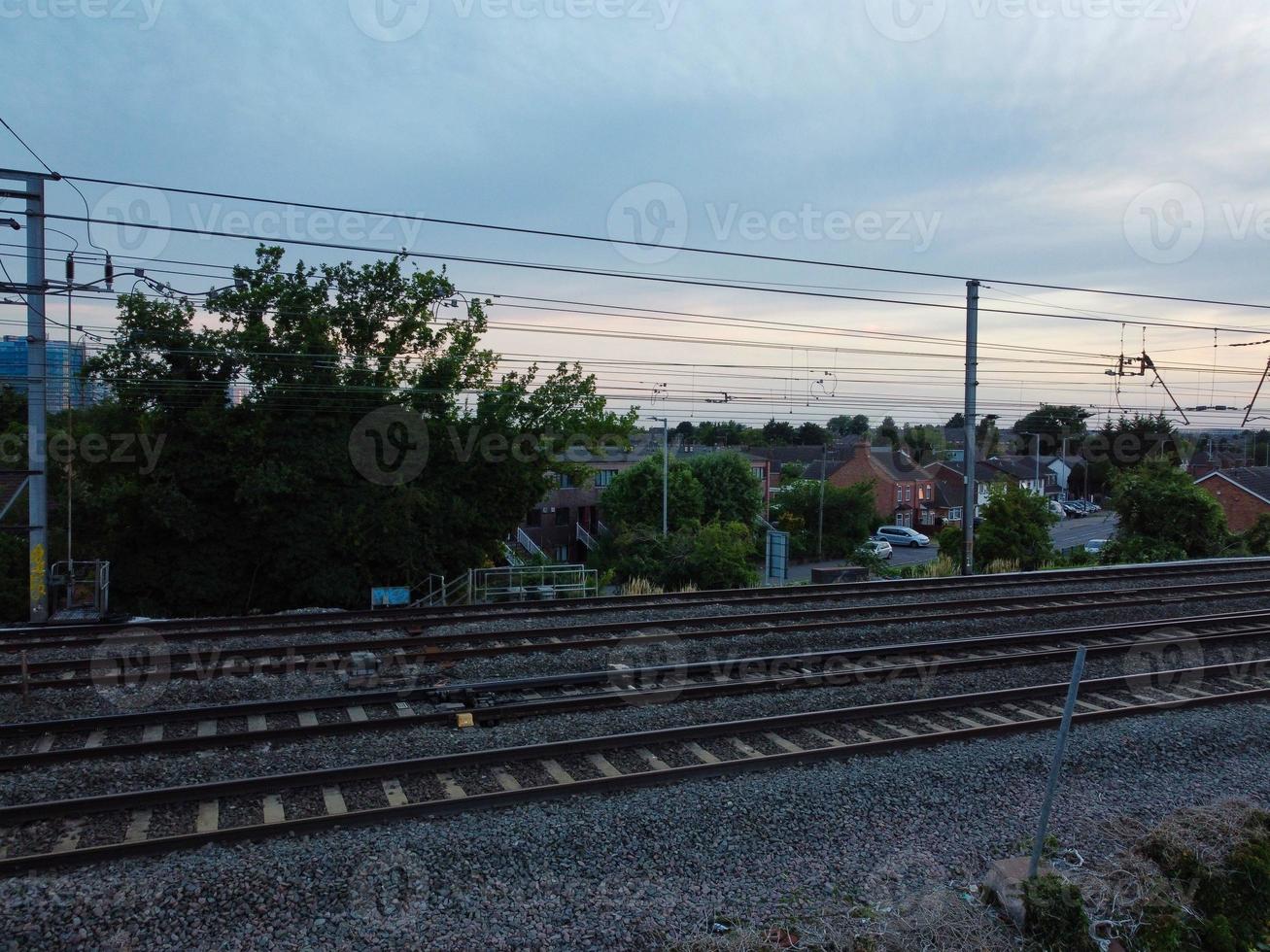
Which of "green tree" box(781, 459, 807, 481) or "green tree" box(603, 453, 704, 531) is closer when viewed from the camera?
"green tree" box(603, 453, 704, 531)

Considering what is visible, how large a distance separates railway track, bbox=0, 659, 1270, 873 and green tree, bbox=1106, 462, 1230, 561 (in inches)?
735

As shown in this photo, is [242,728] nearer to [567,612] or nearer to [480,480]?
[567,612]

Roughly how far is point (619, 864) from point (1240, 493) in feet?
143

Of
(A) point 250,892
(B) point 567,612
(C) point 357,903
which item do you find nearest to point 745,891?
(C) point 357,903

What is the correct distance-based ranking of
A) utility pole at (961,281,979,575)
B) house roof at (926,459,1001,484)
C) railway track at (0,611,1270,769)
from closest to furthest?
railway track at (0,611,1270,769), utility pole at (961,281,979,575), house roof at (926,459,1001,484)

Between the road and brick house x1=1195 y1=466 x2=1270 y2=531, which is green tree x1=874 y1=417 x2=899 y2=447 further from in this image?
brick house x1=1195 y1=466 x2=1270 y2=531

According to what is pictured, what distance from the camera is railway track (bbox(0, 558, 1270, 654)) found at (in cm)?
1068

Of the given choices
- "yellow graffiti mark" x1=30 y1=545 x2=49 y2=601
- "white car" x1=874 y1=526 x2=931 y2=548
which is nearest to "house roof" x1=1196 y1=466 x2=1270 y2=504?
"white car" x1=874 y1=526 x2=931 y2=548

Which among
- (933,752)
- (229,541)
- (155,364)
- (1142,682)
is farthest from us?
(229,541)

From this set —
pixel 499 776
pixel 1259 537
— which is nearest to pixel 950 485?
pixel 1259 537

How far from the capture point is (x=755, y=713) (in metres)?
8.04

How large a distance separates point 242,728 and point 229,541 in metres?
13.6

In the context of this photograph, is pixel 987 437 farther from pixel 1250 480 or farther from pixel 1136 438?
pixel 1250 480

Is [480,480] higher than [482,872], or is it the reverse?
[480,480]
